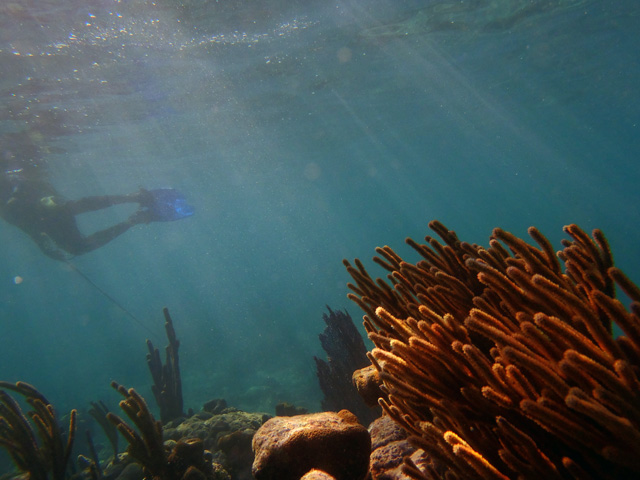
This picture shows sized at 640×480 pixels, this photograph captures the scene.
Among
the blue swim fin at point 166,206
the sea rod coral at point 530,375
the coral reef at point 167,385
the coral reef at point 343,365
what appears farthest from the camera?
the blue swim fin at point 166,206

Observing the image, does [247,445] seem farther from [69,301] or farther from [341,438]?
[69,301]

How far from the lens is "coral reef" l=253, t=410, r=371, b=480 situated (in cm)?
226

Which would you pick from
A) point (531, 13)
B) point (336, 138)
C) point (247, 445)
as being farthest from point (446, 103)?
point (247, 445)

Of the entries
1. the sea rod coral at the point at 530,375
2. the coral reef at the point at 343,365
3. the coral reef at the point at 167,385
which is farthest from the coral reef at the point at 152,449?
the coral reef at the point at 167,385

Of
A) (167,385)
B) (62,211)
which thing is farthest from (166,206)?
(167,385)

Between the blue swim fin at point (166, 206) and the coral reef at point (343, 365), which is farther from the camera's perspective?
the blue swim fin at point (166, 206)

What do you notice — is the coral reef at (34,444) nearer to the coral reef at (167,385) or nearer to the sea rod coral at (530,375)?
the coral reef at (167,385)

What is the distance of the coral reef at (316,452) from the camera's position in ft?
7.41

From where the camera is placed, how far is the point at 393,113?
32.9 metres

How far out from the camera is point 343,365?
643cm

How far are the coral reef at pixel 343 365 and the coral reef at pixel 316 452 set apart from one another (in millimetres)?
3783

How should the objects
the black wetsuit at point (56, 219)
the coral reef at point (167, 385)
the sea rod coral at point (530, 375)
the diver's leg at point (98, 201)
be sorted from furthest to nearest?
1. the diver's leg at point (98, 201)
2. the black wetsuit at point (56, 219)
3. the coral reef at point (167, 385)
4. the sea rod coral at point (530, 375)

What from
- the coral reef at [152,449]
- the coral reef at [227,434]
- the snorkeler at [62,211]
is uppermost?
the snorkeler at [62,211]

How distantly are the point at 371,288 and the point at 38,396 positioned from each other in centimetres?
659
